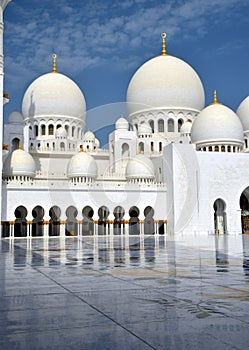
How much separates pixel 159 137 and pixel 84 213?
24.1 feet

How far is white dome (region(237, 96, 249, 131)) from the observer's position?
3133 centimetres

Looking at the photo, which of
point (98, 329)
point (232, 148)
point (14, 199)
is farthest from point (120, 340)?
point (232, 148)

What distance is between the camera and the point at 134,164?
25.3 metres

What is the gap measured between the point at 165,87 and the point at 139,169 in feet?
24.6

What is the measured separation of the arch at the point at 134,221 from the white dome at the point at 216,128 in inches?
222

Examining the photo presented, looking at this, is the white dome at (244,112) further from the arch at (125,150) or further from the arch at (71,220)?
the arch at (71,220)

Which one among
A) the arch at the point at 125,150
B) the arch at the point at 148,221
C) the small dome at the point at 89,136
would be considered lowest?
the arch at the point at 148,221

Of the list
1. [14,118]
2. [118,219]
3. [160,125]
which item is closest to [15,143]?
[14,118]

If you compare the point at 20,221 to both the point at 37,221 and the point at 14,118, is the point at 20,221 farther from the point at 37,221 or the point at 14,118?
the point at 14,118

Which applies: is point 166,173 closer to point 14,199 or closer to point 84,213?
point 84,213

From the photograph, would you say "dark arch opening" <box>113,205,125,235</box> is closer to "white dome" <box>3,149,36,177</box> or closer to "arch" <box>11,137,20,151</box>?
"white dome" <box>3,149,36,177</box>

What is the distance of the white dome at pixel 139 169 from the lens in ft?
→ 82.3

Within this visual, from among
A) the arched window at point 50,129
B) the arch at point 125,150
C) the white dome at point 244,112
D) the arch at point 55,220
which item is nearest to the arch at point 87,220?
the arch at point 55,220

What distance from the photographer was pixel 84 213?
1013 inches
